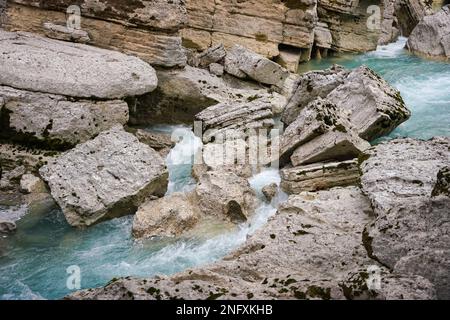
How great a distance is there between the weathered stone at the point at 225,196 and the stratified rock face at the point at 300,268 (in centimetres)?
172

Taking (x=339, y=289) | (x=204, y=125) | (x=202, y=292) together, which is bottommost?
(x=204, y=125)

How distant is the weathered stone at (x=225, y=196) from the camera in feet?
35.7

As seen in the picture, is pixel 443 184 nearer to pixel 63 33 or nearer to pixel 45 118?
pixel 45 118

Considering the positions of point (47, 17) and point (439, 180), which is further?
point (47, 17)

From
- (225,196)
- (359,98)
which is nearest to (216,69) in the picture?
(359,98)

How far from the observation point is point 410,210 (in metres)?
6.91

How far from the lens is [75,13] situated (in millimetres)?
15375

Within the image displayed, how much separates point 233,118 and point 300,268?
7.43 meters

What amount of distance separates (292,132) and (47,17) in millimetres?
9246

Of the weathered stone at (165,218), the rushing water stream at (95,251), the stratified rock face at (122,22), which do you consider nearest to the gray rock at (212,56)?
the stratified rock face at (122,22)

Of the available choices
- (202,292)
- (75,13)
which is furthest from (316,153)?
(75,13)

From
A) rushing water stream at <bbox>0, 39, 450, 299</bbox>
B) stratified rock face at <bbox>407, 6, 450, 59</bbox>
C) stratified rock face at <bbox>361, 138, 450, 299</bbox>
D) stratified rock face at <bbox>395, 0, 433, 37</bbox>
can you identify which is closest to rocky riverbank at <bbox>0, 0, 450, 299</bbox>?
stratified rock face at <bbox>361, 138, 450, 299</bbox>

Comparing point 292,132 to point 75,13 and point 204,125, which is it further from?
point 75,13

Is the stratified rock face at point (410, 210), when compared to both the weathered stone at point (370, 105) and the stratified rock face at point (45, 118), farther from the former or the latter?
the stratified rock face at point (45, 118)
